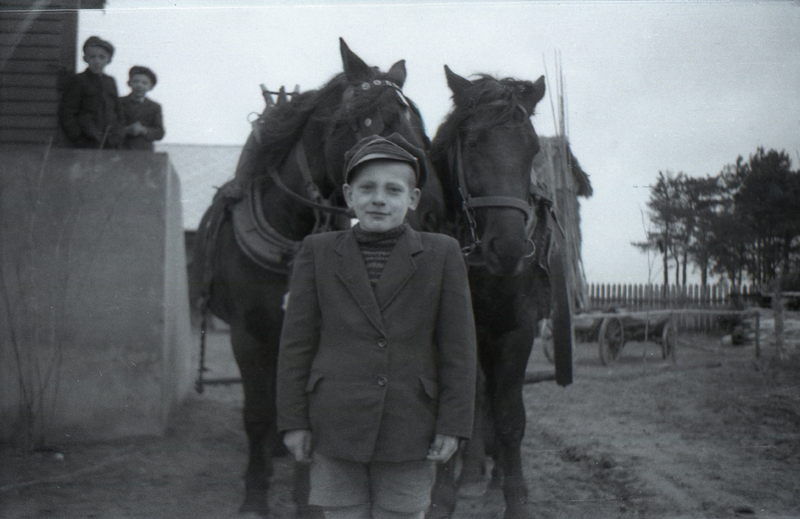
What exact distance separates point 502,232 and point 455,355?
3.02 feet

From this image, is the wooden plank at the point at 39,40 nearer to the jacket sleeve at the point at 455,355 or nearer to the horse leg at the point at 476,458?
the horse leg at the point at 476,458

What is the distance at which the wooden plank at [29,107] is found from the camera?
13.5ft

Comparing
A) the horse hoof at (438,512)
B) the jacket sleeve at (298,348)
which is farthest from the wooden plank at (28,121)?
the horse hoof at (438,512)

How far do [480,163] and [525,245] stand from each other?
1.46ft

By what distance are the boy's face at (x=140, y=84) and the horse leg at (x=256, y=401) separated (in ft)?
4.95

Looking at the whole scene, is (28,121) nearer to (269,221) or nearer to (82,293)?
(82,293)

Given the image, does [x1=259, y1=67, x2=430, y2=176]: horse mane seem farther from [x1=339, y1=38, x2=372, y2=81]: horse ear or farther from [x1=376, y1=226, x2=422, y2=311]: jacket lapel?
[x1=376, y1=226, x2=422, y2=311]: jacket lapel

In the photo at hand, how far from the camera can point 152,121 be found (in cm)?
391

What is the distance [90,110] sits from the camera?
402cm

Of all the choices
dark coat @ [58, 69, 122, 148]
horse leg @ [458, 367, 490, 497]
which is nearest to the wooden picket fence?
horse leg @ [458, 367, 490, 497]

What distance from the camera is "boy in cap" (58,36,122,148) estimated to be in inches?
153

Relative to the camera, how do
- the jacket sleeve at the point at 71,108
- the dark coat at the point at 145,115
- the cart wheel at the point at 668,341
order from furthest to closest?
the cart wheel at the point at 668,341
the jacket sleeve at the point at 71,108
the dark coat at the point at 145,115

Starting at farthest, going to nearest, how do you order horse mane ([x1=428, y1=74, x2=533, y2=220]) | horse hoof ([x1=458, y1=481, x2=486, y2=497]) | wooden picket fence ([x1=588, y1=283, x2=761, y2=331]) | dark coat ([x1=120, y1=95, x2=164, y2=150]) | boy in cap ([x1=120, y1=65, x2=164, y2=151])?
1. wooden picket fence ([x1=588, y1=283, x2=761, y2=331])
2. dark coat ([x1=120, y1=95, x2=164, y2=150])
3. boy in cap ([x1=120, y1=65, x2=164, y2=151])
4. horse hoof ([x1=458, y1=481, x2=486, y2=497])
5. horse mane ([x1=428, y1=74, x2=533, y2=220])

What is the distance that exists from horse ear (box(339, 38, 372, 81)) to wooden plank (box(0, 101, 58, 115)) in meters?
2.27
